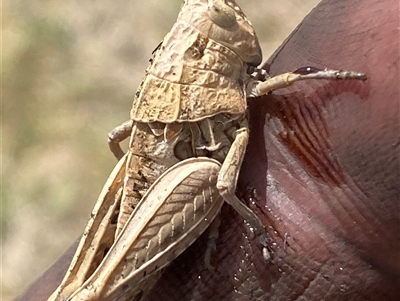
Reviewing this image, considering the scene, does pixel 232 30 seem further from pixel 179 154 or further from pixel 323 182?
pixel 323 182

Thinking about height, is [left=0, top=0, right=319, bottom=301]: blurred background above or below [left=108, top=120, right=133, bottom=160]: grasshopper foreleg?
above

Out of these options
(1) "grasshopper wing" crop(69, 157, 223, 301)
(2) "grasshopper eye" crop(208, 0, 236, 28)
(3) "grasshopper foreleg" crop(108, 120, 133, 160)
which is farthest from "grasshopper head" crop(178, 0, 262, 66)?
(3) "grasshopper foreleg" crop(108, 120, 133, 160)

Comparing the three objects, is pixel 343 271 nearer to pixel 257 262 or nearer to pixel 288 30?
pixel 257 262

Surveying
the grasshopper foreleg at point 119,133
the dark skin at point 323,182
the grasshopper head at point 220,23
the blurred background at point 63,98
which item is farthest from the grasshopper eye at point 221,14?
the blurred background at point 63,98

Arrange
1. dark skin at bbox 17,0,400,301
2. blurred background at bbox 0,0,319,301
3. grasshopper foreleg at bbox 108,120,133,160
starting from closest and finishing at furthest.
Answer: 1. dark skin at bbox 17,0,400,301
2. grasshopper foreleg at bbox 108,120,133,160
3. blurred background at bbox 0,0,319,301

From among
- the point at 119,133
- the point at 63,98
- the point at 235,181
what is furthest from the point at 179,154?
the point at 63,98

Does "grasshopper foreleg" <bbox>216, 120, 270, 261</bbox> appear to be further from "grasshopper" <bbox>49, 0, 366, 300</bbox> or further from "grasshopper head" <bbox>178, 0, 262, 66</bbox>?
"grasshopper head" <bbox>178, 0, 262, 66</bbox>
